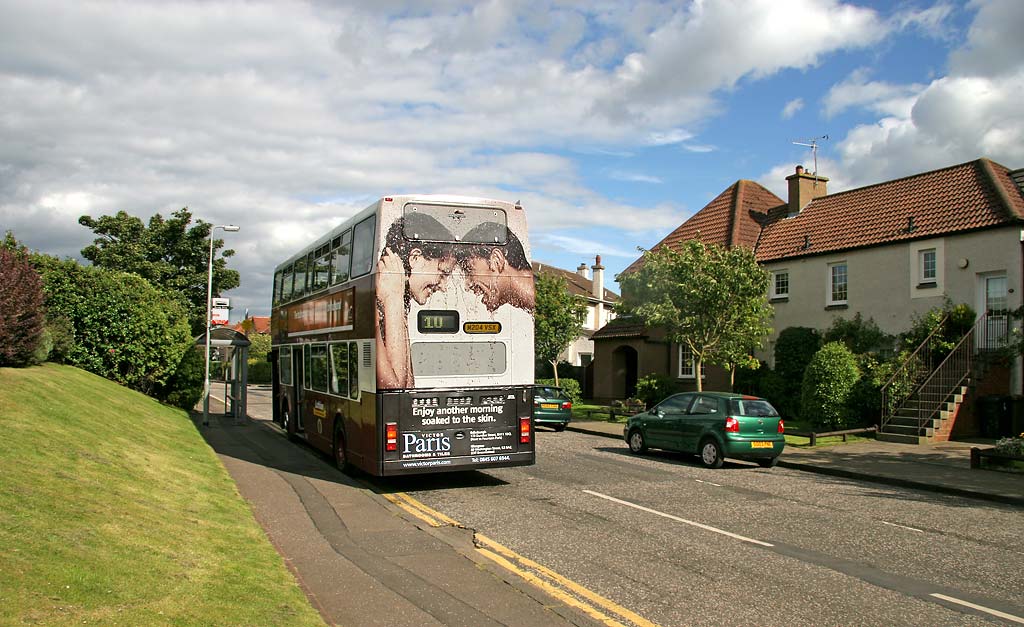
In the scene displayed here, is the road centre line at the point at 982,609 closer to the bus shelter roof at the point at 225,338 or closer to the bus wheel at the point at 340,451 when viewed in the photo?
the bus wheel at the point at 340,451

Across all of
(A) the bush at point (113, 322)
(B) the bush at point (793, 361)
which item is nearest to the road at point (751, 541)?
(B) the bush at point (793, 361)

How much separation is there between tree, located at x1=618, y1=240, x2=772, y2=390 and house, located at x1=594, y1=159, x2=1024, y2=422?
4.06m

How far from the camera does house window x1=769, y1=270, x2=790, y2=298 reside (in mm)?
30094

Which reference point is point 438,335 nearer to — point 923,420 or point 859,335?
point 923,420

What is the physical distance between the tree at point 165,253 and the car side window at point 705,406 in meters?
33.3

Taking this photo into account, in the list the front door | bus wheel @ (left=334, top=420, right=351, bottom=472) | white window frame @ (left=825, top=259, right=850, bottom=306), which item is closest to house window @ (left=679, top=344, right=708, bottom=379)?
white window frame @ (left=825, top=259, right=850, bottom=306)

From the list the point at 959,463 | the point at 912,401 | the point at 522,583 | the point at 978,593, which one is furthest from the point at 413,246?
the point at 912,401

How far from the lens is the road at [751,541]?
22.7ft

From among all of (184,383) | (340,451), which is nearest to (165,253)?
(184,383)

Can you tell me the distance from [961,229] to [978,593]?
19.6 metres

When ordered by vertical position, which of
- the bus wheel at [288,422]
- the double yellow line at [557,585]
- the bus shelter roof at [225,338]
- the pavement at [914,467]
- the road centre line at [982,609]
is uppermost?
the bus shelter roof at [225,338]

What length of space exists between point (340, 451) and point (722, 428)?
7.76 m

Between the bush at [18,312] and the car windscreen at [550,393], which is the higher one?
the bush at [18,312]

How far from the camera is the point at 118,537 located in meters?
7.03
